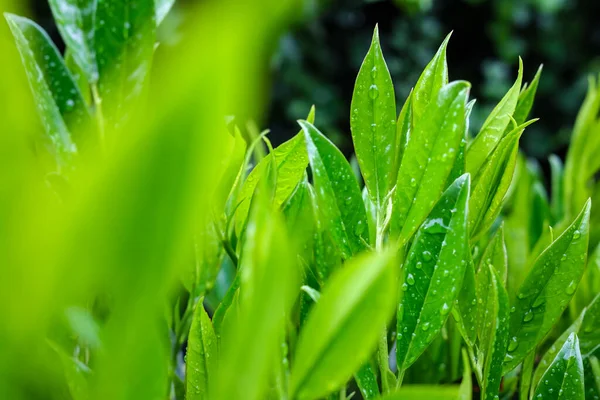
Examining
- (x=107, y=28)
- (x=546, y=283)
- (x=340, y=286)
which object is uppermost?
(x=107, y=28)

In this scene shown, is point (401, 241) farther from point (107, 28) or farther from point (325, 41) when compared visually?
point (325, 41)

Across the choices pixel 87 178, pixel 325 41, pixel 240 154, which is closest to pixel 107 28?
pixel 240 154

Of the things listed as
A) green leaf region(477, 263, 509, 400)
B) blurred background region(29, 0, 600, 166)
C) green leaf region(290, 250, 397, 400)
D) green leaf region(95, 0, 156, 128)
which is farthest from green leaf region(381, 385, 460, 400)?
blurred background region(29, 0, 600, 166)

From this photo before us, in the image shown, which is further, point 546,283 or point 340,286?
point 546,283

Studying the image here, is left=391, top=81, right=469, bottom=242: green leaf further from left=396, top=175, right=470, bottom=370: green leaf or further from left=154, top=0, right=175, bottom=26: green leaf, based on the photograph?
left=154, top=0, right=175, bottom=26: green leaf

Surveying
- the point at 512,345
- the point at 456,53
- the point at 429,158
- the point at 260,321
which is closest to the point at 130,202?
the point at 260,321

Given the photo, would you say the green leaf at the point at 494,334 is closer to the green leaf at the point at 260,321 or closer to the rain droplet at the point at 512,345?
the rain droplet at the point at 512,345

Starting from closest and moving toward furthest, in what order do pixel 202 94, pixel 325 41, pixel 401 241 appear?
pixel 202 94, pixel 401 241, pixel 325 41

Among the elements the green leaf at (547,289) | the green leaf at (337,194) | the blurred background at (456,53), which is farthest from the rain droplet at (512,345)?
the blurred background at (456,53)
